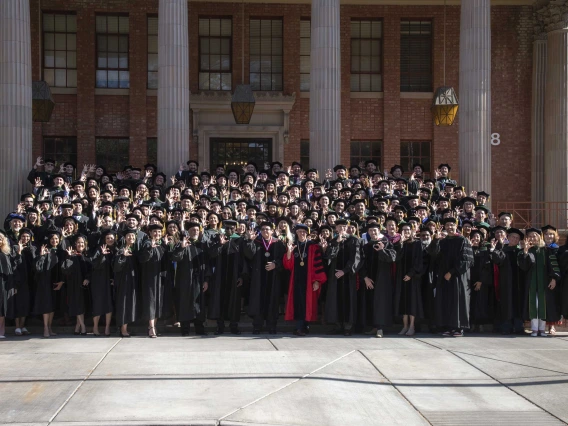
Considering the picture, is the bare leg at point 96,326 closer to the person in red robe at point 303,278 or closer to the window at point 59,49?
the person in red robe at point 303,278

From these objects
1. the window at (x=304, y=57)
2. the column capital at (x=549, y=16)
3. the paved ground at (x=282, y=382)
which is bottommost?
the paved ground at (x=282, y=382)

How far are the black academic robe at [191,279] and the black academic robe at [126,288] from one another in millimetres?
684

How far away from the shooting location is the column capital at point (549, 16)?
25312 mm

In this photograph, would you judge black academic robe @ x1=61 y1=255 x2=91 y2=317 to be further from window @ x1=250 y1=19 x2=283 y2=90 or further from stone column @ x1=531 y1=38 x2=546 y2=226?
stone column @ x1=531 y1=38 x2=546 y2=226

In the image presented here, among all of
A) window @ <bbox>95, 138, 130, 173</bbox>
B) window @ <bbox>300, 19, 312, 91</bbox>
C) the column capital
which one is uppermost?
the column capital

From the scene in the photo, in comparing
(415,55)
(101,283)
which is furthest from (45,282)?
(415,55)

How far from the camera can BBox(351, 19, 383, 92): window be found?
27.0 metres

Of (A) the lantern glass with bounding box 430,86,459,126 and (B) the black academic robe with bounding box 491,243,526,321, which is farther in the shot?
(A) the lantern glass with bounding box 430,86,459,126

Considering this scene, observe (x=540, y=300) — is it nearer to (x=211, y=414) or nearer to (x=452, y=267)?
(x=452, y=267)


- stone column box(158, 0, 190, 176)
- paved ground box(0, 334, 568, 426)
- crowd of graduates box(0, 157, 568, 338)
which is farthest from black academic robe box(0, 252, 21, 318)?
stone column box(158, 0, 190, 176)

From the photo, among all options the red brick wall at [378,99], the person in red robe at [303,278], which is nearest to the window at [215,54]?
the red brick wall at [378,99]

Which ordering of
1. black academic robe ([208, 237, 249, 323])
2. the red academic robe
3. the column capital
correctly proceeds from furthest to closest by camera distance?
the column capital → black academic robe ([208, 237, 249, 323]) → the red academic robe

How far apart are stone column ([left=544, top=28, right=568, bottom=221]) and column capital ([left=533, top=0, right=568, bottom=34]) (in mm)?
215

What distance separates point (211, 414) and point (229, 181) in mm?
10862
